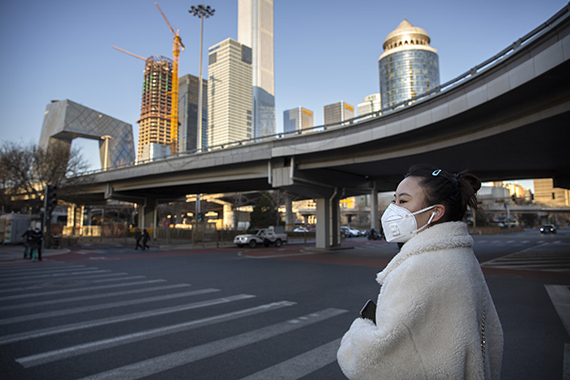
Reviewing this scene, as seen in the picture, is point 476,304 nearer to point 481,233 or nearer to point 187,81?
point 481,233

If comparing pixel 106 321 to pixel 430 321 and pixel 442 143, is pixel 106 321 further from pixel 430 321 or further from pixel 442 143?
pixel 442 143

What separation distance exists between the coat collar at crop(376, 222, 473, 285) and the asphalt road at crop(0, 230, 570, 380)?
319 centimetres

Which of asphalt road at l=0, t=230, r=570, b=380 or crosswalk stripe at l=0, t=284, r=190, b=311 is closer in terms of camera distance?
asphalt road at l=0, t=230, r=570, b=380

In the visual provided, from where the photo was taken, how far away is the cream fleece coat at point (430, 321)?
1.44 metres

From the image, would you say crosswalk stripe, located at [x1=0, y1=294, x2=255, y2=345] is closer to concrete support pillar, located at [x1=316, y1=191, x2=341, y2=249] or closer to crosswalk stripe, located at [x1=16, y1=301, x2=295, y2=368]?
crosswalk stripe, located at [x1=16, y1=301, x2=295, y2=368]

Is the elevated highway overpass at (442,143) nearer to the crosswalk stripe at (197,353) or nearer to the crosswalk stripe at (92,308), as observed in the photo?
the crosswalk stripe at (197,353)

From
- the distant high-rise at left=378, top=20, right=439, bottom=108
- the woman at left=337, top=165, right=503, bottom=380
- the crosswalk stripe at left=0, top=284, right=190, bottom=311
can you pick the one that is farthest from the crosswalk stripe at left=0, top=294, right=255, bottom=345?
the distant high-rise at left=378, top=20, right=439, bottom=108

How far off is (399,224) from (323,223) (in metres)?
25.7

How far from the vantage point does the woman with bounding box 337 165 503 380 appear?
1.44m

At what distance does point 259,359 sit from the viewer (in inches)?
183

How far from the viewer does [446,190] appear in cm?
176

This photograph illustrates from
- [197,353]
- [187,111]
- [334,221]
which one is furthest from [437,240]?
[187,111]

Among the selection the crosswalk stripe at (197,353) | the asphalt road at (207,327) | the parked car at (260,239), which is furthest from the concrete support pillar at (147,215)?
the crosswalk stripe at (197,353)

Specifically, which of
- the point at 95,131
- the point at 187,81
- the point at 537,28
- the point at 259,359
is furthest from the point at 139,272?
the point at 187,81
